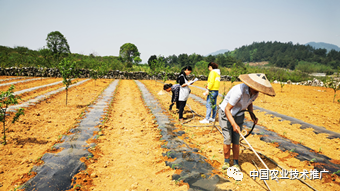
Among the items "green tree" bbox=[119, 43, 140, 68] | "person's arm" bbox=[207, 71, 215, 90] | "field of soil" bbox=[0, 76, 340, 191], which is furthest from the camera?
"green tree" bbox=[119, 43, 140, 68]

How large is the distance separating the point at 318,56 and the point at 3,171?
11197cm

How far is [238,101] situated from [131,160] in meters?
2.85

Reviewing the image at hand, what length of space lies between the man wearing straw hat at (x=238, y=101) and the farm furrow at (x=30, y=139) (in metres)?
3.91

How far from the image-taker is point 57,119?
7.14 meters

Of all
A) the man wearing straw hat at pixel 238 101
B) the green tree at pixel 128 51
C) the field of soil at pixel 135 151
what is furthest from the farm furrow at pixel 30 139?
the green tree at pixel 128 51

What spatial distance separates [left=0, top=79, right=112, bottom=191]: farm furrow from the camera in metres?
3.54

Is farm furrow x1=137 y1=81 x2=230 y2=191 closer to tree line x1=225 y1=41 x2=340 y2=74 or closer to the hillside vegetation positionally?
the hillside vegetation

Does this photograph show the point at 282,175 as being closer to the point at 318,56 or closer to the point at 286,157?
the point at 286,157

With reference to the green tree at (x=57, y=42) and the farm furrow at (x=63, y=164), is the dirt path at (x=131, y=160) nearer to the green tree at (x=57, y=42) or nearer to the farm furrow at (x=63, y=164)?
the farm furrow at (x=63, y=164)

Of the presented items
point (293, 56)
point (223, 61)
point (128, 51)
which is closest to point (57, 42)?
point (128, 51)


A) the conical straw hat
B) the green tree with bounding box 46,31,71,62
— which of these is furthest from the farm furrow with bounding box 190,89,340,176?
the green tree with bounding box 46,31,71,62

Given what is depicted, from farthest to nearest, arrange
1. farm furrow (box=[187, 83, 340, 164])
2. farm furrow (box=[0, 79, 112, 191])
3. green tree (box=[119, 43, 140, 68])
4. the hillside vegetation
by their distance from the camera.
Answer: green tree (box=[119, 43, 140, 68]) < the hillside vegetation < farm furrow (box=[187, 83, 340, 164]) < farm furrow (box=[0, 79, 112, 191])

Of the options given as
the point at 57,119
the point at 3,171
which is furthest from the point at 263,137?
the point at 57,119

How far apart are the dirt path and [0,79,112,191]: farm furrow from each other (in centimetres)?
127
